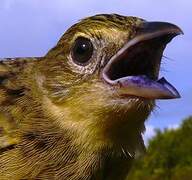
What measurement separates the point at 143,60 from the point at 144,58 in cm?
2

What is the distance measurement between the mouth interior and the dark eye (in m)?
0.37

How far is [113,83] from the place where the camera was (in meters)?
5.91

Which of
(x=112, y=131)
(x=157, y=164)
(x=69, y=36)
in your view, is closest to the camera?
(x=112, y=131)

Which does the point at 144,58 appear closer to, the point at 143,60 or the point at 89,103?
the point at 143,60

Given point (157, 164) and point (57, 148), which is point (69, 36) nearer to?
point (57, 148)

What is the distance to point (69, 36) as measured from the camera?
20.7 ft

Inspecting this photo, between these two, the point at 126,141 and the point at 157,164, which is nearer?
the point at 126,141

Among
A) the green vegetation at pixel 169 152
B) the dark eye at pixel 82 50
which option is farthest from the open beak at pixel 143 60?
the green vegetation at pixel 169 152

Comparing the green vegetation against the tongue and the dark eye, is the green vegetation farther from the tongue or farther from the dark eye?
the tongue

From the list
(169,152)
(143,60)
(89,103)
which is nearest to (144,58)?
(143,60)

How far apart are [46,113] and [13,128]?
0.91 feet

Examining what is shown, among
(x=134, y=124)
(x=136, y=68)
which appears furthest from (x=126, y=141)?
(x=136, y=68)

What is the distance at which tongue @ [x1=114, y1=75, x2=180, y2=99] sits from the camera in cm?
573

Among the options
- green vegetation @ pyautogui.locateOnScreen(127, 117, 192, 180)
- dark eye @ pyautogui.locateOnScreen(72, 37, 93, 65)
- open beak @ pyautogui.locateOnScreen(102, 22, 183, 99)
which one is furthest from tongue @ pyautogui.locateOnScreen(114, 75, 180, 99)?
green vegetation @ pyautogui.locateOnScreen(127, 117, 192, 180)
